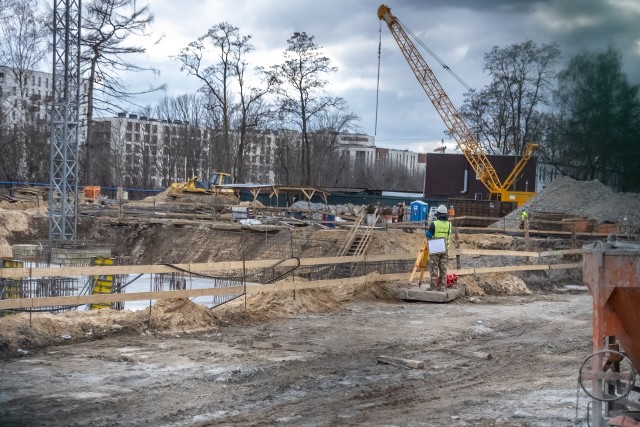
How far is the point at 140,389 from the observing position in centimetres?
824

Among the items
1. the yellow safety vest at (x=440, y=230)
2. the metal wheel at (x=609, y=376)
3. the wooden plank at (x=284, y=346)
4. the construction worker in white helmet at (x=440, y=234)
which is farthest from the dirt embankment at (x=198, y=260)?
the metal wheel at (x=609, y=376)

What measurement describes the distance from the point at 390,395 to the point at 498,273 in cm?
1167

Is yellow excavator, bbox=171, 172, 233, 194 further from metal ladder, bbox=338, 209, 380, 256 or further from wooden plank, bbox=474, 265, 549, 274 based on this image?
wooden plank, bbox=474, 265, 549, 274

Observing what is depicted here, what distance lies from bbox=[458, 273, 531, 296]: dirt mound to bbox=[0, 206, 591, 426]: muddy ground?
1101 millimetres

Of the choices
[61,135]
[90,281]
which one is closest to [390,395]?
[90,281]

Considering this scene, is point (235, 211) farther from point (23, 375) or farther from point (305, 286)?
point (23, 375)

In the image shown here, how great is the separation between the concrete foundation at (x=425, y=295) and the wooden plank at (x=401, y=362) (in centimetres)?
617

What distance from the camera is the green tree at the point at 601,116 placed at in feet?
32.1

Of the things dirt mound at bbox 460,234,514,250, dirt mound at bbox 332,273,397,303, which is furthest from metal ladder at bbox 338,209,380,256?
dirt mound at bbox 332,273,397,303

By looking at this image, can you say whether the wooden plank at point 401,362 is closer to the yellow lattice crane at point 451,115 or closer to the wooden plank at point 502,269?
the wooden plank at point 502,269

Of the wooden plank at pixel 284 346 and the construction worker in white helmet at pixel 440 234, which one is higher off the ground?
the construction worker in white helmet at pixel 440 234

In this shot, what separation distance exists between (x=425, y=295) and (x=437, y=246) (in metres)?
1.18

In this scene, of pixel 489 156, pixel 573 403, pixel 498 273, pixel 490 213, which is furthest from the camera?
pixel 489 156

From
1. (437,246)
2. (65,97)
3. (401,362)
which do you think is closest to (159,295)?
(401,362)
